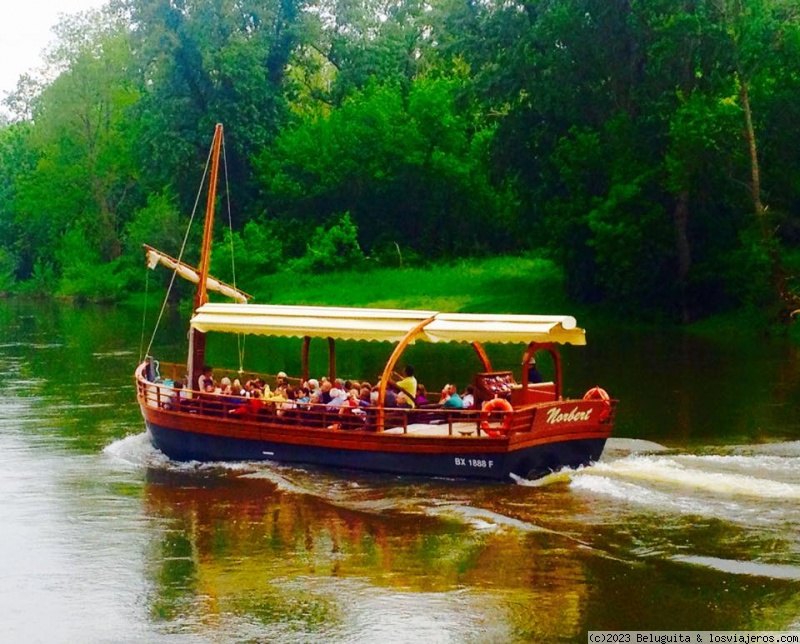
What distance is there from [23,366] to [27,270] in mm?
54818

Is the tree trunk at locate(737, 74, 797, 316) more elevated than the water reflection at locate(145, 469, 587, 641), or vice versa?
the tree trunk at locate(737, 74, 797, 316)

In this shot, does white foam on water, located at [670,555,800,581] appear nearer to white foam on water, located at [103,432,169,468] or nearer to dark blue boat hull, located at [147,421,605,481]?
dark blue boat hull, located at [147,421,605,481]

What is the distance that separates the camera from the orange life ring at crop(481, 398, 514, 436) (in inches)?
850

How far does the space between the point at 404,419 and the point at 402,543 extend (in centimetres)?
434

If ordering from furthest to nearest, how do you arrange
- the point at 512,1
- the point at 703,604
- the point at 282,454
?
1. the point at 512,1
2. the point at 282,454
3. the point at 703,604

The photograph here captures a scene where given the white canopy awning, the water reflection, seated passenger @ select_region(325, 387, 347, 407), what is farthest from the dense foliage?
the water reflection

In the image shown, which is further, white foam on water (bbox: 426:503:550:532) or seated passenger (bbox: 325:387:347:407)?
seated passenger (bbox: 325:387:347:407)

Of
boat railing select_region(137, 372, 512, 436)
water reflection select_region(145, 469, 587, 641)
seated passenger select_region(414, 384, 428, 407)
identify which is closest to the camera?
water reflection select_region(145, 469, 587, 641)

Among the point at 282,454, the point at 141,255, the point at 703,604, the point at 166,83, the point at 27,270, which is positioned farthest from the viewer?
the point at 27,270

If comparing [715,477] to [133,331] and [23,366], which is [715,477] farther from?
[133,331]

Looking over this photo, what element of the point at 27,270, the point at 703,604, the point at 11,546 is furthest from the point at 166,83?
the point at 703,604

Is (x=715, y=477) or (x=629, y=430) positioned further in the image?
(x=629, y=430)

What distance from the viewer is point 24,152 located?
323ft

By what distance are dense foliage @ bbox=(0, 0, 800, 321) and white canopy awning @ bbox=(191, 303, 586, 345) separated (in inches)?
934
